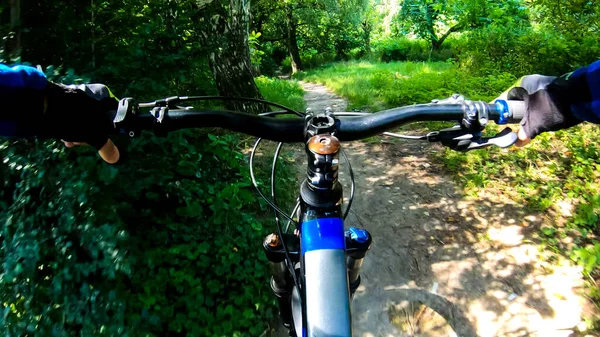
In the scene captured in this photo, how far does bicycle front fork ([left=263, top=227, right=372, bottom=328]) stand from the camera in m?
1.42

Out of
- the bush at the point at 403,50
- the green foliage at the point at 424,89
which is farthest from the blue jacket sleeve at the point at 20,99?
the bush at the point at 403,50

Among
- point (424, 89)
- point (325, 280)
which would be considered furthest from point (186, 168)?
point (424, 89)

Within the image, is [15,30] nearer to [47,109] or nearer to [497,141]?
[47,109]

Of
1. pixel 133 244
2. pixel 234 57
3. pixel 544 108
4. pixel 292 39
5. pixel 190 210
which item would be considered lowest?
pixel 292 39

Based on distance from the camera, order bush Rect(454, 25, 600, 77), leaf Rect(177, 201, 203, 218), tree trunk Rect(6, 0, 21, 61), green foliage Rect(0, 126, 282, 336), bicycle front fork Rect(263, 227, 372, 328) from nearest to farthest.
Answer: bicycle front fork Rect(263, 227, 372, 328)
green foliage Rect(0, 126, 282, 336)
tree trunk Rect(6, 0, 21, 61)
leaf Rect(177, 201, 203, 218)
bush Rect(454, 25, 600, 77)

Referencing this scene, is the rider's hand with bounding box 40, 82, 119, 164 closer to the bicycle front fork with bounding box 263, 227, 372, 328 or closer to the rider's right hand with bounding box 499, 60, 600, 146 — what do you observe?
the bicycle front fork with bounding box 263, 227, 372, 328

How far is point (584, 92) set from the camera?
131 centimetres

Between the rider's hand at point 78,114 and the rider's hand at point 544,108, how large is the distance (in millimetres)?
1619

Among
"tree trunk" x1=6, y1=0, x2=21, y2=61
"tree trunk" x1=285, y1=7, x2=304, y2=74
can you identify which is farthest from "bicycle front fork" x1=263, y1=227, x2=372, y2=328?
"tree trunk" x1=285, y1=7, x2=304, y2=74

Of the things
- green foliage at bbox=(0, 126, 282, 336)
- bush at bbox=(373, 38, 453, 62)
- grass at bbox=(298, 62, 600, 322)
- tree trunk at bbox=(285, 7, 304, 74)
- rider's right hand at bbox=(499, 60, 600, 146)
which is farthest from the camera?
bush at bbox=(373, 38, 453, 62)

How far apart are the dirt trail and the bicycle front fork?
1.32 m

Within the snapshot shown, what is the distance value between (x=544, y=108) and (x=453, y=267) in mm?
2291

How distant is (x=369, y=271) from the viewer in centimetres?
329

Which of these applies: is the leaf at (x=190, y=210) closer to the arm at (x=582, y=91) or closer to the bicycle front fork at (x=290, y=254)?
the bicycle front fork at (x=290, y=254)
